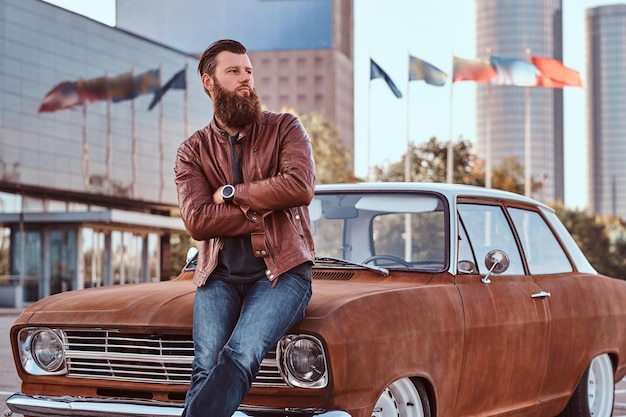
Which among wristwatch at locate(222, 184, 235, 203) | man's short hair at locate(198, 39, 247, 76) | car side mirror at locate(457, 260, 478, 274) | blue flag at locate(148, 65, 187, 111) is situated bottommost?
car side mirror at locate(457, 260, 478, 274)

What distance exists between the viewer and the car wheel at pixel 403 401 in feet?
18.2

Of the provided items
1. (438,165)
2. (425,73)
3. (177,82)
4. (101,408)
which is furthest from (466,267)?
(438,165)

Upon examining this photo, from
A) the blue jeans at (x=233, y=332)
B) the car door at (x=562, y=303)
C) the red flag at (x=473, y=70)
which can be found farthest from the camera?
the red flag at (x=473, y=70)

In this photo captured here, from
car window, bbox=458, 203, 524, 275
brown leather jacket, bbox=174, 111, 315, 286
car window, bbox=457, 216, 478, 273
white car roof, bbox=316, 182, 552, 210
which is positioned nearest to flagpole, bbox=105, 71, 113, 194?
white car roof, bbox=316, 182, 552, 210

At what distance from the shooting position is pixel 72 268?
159 feet

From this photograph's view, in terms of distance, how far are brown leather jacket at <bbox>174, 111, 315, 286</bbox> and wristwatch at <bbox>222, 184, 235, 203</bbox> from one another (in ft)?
0.07

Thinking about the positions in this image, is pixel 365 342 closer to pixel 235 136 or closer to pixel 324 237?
pixel 235 136

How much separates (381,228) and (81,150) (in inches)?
1895

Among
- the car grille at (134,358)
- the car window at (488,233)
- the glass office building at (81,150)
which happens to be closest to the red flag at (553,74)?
the glass office building at (81,150)

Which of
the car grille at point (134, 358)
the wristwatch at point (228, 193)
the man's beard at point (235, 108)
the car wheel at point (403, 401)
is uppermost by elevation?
the man's beard at point (235, 108)

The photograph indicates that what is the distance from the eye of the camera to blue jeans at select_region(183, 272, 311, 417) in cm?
459

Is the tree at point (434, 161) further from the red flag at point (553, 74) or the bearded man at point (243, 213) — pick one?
the bearded man at point (243, 213)

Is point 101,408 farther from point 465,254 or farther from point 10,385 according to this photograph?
point 10,385

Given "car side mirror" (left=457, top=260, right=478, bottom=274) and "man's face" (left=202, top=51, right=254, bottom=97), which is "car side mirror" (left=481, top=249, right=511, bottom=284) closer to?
"car side mirror" (left=457, top=260, right=478, bottom=274)
